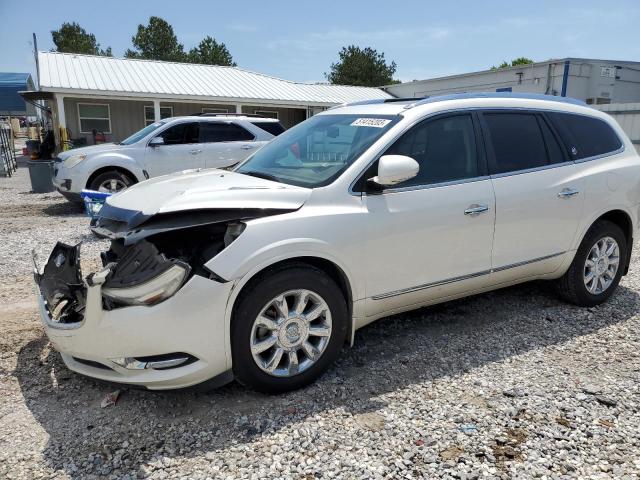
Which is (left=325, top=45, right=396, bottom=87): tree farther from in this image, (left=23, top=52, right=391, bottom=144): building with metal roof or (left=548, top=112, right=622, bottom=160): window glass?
(left=548, top=112, right=622, bottom=160): window glass

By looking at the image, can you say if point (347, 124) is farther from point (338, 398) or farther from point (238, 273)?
point (338, 398)

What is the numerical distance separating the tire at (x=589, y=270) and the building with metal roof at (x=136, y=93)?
13.6 meters

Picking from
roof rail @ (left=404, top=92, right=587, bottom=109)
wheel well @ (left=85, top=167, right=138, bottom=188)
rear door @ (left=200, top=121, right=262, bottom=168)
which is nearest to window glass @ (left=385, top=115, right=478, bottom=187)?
roof rail @ (left=404, top=92, right=587, bottom=109)

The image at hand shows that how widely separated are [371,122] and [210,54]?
58764 mm

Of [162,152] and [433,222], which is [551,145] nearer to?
[433,222]

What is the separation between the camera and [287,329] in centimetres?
315

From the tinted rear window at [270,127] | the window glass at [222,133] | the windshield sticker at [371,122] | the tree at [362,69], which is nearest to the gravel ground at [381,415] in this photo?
the windshield sticker at [371,122]

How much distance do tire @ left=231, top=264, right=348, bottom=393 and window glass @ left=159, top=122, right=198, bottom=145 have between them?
8011 millimetres

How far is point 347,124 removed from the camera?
156 inches

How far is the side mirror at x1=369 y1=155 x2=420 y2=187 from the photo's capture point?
3.27 m

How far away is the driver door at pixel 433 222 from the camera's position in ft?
11.2

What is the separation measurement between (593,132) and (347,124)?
2380mm

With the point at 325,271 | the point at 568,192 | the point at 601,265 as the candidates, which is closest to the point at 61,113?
the point at 325,271

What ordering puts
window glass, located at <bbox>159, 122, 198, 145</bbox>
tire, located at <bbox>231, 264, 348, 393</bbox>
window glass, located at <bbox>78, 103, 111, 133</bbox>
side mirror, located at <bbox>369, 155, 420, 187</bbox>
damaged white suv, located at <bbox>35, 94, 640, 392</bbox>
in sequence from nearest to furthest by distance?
damaged white suv, located at <bbox>35, 94, 640, 392</bbox>, tire, located at <bbox>231, 264, 348, 393</bbox>, side mirror, located at <bbox>369, 155, 420, 187</bbox>, window glass, located at <bbox>159, 122, 198, 145</bbox>, window glass, located at <bbox>78, 103, 111, 133</bbox>
